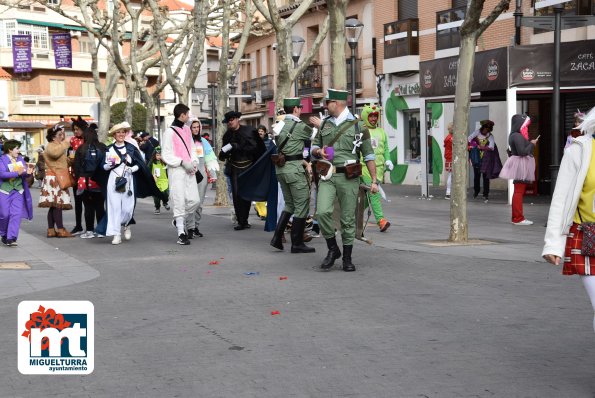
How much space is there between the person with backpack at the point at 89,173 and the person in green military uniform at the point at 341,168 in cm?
499

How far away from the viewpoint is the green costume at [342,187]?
1012cm

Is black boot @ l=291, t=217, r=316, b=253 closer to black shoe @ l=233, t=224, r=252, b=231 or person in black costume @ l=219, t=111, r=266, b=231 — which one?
person in black costume @ l=219, t=111, r=266, b=231

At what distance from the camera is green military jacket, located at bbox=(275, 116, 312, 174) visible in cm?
1216

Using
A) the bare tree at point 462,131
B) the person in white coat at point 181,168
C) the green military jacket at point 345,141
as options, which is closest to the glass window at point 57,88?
the person in white coat at point 181,168

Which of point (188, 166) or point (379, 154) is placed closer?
point (188, 166)

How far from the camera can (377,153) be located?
15.5 m

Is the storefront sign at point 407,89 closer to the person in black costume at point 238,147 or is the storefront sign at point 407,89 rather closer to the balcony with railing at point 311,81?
the balcony with railing at point 311,81

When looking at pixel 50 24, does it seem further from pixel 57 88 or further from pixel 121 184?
pixel 121 184

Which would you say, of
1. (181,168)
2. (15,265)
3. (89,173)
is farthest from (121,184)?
(15,265)

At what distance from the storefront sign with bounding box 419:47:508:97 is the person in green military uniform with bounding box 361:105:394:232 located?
3976 mm

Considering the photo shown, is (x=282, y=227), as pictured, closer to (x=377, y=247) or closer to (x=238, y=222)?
(x=377, y=247)

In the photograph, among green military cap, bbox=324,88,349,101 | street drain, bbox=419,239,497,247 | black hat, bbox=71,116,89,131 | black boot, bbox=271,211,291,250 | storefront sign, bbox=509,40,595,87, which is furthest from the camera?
storefront sign, bbox=509,40,595,87

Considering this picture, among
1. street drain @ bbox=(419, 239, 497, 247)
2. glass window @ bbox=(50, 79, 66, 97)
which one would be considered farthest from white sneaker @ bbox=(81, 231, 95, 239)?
glass window @ bbox=(50, 79, 66, 97)

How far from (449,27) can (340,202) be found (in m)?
21.1
